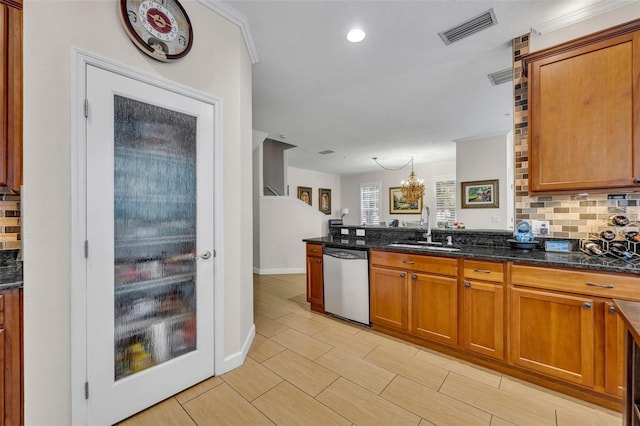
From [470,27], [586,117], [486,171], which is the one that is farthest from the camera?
[486,171]

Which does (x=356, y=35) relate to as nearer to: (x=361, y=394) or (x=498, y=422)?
(x=361, y=394)

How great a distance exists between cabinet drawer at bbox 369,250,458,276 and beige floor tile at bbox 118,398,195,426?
6.16 ft

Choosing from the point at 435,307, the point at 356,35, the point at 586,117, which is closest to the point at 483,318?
the point at 435,307

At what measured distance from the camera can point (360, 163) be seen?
810cm

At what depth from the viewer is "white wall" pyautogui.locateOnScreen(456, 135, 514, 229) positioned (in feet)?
16.7

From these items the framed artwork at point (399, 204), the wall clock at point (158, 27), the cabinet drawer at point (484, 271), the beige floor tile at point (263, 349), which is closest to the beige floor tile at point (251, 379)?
the beige floor tile at point (263, 349)

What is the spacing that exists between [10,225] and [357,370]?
7.47 feet

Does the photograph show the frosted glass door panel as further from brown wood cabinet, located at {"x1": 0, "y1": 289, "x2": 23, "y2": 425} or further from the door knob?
brown wood cabinet, located at {"x1": 0, "y1": 289, "x2": 23, "y2": 425}

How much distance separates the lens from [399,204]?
8.90m

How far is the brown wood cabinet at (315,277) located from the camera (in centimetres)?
312

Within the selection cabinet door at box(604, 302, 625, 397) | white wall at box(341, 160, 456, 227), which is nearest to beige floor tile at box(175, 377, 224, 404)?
cabinet door at box(604, 302, 625, 397)

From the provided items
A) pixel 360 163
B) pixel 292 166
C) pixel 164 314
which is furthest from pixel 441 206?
pixel 164 314

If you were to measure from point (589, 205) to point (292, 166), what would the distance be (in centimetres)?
746

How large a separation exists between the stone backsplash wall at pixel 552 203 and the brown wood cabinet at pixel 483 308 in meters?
0.74
